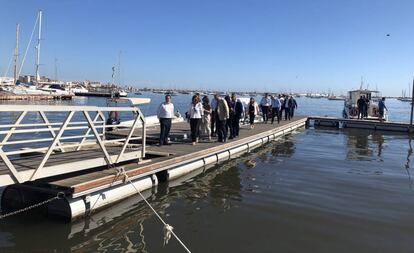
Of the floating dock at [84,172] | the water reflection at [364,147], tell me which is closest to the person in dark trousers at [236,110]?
the floating dock at [84,172]

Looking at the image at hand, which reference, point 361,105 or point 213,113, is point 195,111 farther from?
point 361,105

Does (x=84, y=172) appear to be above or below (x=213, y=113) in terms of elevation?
below

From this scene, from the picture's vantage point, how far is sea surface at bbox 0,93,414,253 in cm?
681

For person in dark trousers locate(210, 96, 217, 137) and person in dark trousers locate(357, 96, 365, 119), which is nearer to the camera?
person in dark trousers locate(210, 96, 217, 137)

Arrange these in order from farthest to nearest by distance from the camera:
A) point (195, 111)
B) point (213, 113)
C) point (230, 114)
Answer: point (213, 113)
point (230, 114)
point (195, 111)

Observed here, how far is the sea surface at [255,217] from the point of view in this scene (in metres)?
6.81

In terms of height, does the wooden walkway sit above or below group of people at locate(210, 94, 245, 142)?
below

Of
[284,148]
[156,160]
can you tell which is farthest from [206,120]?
[156,160]

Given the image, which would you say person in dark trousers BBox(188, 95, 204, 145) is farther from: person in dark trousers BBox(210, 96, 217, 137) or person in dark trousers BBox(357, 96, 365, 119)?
person in dark trousers BBox(357, 96, 365, 119)

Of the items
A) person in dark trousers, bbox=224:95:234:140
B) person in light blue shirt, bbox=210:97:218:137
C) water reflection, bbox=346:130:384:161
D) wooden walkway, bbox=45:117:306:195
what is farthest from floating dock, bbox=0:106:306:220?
water reflection, bbox=346:130:384:161

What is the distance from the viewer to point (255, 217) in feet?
27.3

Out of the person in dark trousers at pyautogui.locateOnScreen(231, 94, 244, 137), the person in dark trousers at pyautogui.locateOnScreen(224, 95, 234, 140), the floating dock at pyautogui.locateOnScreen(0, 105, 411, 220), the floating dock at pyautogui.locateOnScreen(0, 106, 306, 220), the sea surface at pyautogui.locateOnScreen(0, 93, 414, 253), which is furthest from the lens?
the person in dark trousers at pyautogui.locateOnScreen(231, 94, 244, 137)

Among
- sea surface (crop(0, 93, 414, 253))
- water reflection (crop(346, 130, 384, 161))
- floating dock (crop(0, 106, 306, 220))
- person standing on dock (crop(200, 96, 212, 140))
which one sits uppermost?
person standing on dock (crop(200, 96, 212, 140))

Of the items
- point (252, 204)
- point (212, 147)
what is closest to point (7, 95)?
point (212, 147)
